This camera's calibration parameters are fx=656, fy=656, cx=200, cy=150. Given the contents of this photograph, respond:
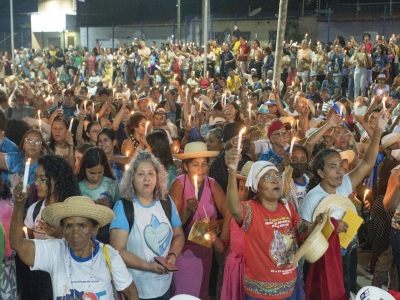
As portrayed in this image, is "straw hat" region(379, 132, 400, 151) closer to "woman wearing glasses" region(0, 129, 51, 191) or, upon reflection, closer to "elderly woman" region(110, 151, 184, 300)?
"elderly woman" region(110, 151, 184, 300)

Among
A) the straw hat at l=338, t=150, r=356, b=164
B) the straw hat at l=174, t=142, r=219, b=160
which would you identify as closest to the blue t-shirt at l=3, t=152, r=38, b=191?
the straw hat at l=174, t=142, r=219, b=160

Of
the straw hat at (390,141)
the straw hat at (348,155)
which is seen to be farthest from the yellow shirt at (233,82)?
the straw hat at (390,141)

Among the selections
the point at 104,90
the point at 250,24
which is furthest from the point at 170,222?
the point at 250,24

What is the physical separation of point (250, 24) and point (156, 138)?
2694cm

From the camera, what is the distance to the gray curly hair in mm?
5000

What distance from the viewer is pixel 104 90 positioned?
13297 mm

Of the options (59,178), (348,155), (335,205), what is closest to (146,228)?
(59,178)

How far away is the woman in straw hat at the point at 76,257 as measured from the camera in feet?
13.5

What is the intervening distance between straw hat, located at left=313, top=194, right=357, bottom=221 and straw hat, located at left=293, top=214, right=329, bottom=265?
→ 1.75 feet

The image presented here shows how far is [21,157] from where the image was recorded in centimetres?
683

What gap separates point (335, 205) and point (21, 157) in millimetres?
3386

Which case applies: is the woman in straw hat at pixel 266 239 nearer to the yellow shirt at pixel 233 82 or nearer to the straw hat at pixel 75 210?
the straw hat at pixel 75 210

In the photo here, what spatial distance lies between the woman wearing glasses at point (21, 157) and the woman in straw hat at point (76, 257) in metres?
2.53

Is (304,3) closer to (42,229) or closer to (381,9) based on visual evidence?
(381,9)
